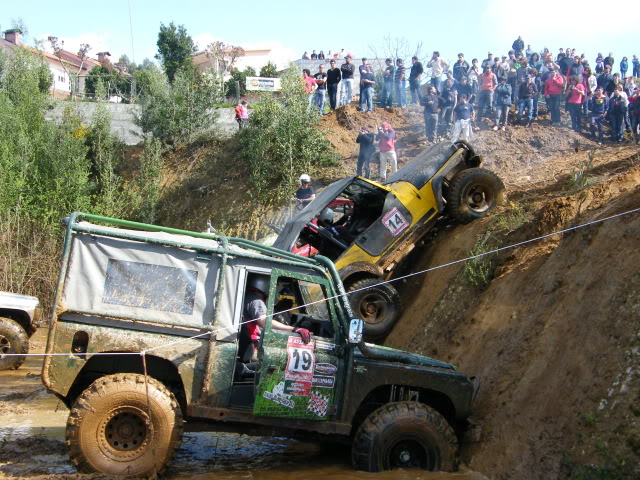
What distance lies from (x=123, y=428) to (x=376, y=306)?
601 centimetres

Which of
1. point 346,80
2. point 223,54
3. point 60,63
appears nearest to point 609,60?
point 346,80

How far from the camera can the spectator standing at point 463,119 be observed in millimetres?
19578

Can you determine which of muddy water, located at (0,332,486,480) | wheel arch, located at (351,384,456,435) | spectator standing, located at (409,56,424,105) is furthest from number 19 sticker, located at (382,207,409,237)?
spectator standing, located at (409,56,424,105)

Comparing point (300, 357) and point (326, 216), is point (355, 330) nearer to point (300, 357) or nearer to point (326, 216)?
point (300, 357)

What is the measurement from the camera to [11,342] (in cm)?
1311

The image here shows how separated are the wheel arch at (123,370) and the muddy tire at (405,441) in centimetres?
171

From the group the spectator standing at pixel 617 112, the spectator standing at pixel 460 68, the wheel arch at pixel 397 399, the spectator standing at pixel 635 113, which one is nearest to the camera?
the wheel arch at pixel 397 399

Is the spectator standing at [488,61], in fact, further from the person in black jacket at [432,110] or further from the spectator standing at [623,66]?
the spectator standing at [623,66]

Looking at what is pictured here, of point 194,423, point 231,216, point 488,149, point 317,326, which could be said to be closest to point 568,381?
point 317,326

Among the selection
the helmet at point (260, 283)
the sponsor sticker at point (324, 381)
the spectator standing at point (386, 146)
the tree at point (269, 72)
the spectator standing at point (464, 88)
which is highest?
the tree at point (269, 72)

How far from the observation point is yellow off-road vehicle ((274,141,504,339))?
11789mm

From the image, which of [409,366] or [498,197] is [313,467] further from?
[498,197]

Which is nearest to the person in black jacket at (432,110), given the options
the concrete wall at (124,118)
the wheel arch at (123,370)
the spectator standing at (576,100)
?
the spectator standing at (576,100)

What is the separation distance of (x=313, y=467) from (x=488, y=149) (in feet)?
44.6
